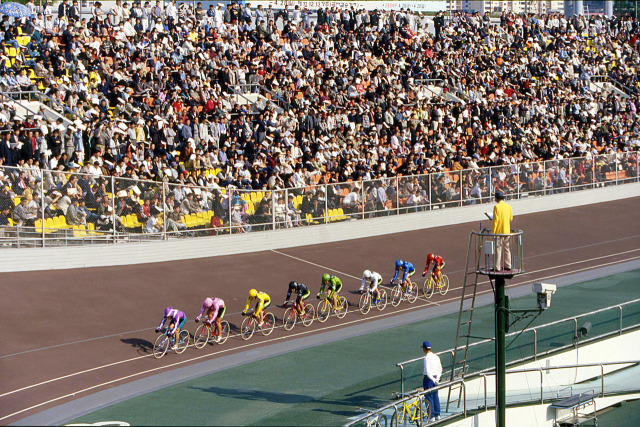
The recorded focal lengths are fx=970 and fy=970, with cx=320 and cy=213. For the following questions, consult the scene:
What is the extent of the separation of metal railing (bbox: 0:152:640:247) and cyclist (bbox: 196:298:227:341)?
16.7 ft

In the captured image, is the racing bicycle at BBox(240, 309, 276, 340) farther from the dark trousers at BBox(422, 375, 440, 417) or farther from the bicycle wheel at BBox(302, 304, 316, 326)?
the dark trousers at BBox(422, 375, 440, 417)

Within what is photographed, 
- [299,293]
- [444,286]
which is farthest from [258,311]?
[444,286]

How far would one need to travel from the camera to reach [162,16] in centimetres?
3403

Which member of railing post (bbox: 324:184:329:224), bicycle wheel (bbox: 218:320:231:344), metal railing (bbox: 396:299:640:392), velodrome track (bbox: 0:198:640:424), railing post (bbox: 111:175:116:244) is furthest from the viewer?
railing post (bbox: 324:184:329:224)

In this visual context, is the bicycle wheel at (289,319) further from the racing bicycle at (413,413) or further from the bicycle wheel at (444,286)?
the racing bicycle at (413,413)

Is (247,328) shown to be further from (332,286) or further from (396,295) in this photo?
(396,295)

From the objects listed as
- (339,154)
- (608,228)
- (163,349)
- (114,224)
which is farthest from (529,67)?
(163,349)

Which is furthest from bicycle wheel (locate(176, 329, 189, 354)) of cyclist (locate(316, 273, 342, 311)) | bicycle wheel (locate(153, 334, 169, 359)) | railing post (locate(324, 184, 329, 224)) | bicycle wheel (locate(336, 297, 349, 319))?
railing post (locate(324, 184, 329, 224))

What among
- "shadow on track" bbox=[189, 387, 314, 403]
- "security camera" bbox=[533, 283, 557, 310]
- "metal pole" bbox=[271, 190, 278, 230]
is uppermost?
"metal pole" bbox=[271, 190, 278, 230]

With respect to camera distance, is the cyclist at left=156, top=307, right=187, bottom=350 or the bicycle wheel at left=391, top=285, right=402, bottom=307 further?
the bicycle wheel at left=391, top=285, right=402, bottom=307

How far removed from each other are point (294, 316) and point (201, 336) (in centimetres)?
247

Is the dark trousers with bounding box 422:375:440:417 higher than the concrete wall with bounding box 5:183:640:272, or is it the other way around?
the concrete wall with bounding box 5:183:640:272

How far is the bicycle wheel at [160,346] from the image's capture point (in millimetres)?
18625

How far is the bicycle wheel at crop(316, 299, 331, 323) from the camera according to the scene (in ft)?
71.0
